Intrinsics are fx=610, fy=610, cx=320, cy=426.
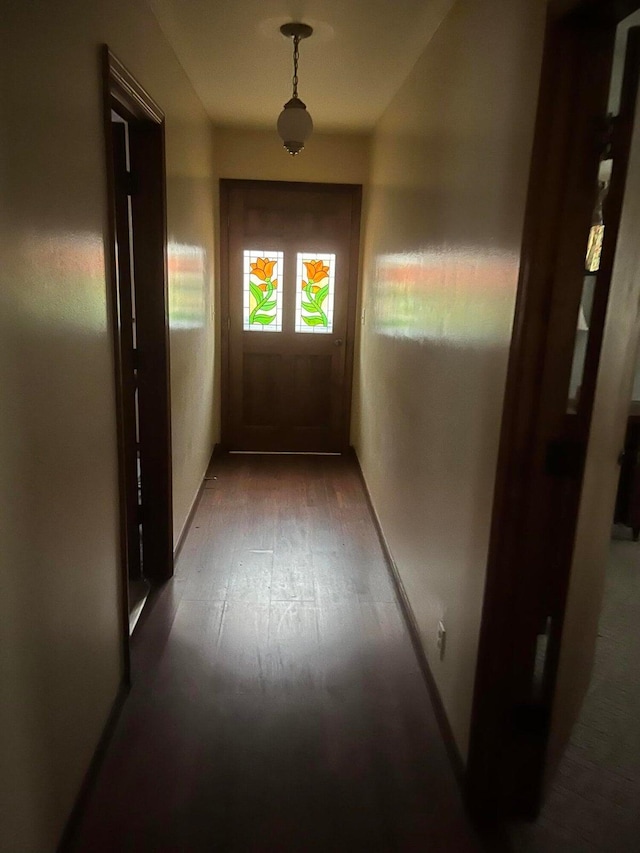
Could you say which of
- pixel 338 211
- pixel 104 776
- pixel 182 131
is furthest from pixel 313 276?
pixel 104 776

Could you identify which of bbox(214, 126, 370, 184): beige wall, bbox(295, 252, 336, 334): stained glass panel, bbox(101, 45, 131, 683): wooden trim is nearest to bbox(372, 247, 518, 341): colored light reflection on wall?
bbox(101, 45, 131, 683): wooden trim

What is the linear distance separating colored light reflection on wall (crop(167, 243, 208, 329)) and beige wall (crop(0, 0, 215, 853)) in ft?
3.25

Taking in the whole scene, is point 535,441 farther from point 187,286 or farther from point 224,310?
point 224,310

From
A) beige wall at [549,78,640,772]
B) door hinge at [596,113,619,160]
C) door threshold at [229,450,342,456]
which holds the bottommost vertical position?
door threshold at [229,450,342,456]

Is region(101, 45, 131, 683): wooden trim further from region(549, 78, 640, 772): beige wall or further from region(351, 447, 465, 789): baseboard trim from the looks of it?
region(549, 78, 640, 772): beige wall

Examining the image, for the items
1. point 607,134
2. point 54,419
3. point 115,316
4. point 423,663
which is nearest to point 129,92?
point 115,316

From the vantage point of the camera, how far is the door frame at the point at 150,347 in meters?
2.20

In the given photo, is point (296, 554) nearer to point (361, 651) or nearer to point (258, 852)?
point (361, 651)

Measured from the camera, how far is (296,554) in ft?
10.8

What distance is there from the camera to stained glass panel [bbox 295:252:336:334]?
475 centimetres

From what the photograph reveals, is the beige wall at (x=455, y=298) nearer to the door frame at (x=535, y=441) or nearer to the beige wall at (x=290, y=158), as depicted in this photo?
the door frame at (x=535, y=441)

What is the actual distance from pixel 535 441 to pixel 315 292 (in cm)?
355

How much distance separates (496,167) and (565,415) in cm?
71

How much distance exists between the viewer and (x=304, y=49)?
9.01 ft
